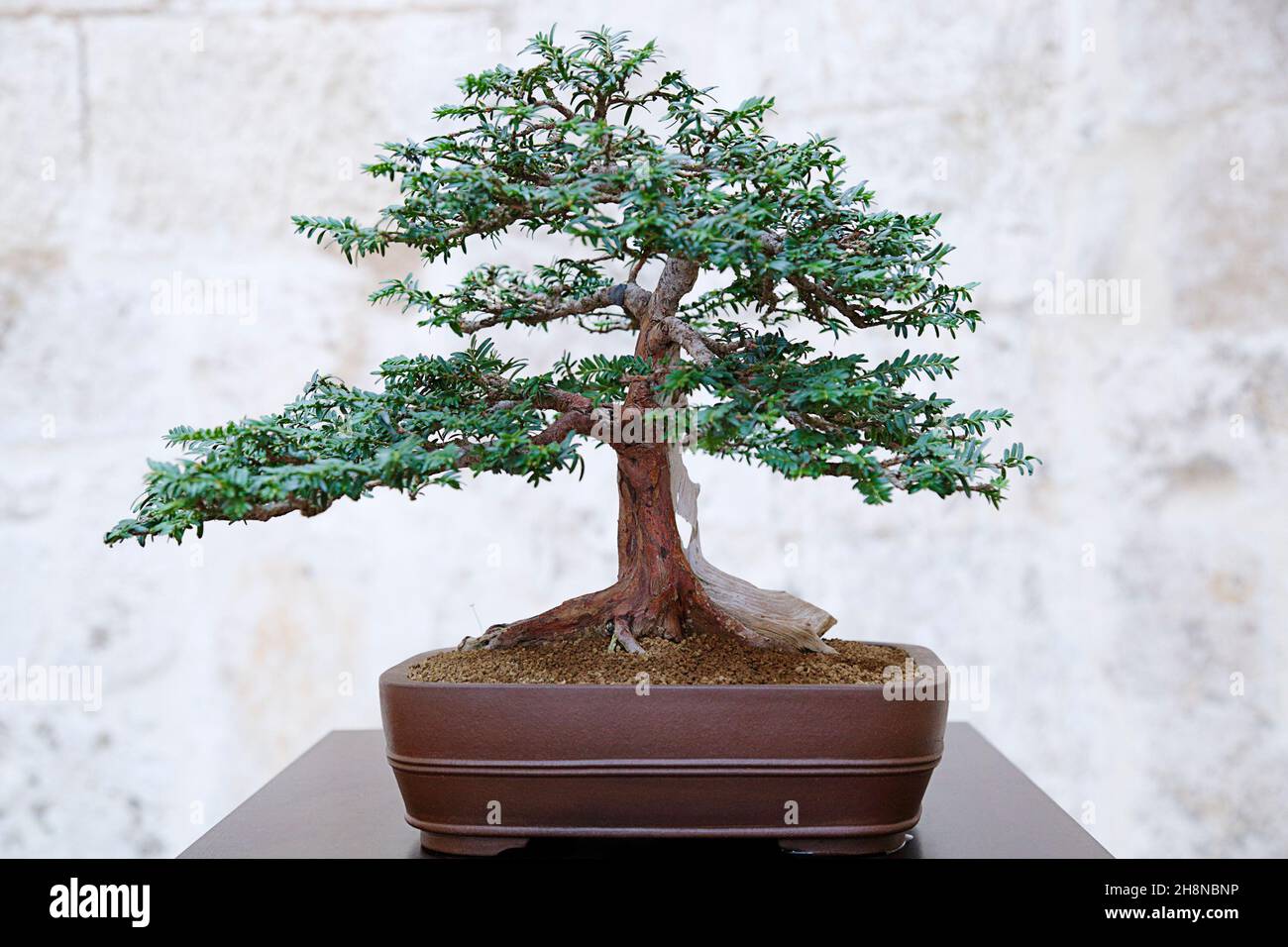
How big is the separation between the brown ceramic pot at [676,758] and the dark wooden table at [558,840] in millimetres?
57

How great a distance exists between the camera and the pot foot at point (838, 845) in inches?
60.9

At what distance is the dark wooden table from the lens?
1578mm

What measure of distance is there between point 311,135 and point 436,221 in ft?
4.49

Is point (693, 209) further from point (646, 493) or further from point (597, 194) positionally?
point (646, 493)

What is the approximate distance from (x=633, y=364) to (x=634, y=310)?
0.19 metres

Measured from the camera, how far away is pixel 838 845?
5.09 feet

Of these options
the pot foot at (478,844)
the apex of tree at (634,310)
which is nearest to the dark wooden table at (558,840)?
the pot foot at (478,844)

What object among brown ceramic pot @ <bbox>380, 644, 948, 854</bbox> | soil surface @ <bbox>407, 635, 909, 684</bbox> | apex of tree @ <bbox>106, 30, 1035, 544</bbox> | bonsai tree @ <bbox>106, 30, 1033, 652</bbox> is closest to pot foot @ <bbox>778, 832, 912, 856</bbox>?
brown ceramic pot @ <bbox>380, 644, 948, 854</bbox>

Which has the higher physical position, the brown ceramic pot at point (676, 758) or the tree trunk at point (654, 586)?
the tree trunk at point (654, 586)

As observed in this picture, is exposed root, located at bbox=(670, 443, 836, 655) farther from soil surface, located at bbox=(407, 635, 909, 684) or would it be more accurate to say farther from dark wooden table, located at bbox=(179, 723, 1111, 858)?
dark wooden table, located at bbox=(179, 723, 1111, 858)

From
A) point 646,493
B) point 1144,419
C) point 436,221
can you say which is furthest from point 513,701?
point 1144,419

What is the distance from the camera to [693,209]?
153cm

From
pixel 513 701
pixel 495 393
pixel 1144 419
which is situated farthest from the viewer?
pixel 1144 419

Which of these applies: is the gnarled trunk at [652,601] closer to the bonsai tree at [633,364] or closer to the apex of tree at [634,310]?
the bonsai tree at [633,364]
